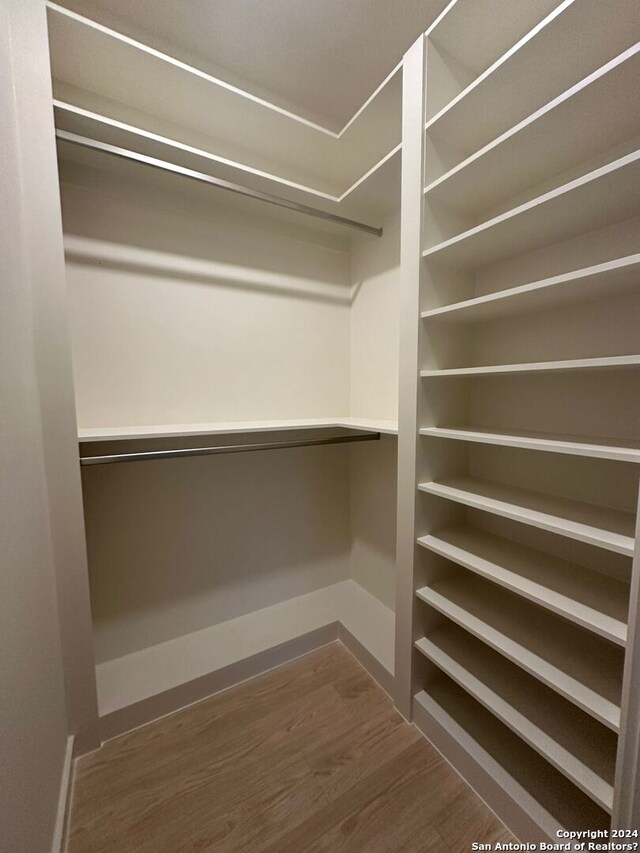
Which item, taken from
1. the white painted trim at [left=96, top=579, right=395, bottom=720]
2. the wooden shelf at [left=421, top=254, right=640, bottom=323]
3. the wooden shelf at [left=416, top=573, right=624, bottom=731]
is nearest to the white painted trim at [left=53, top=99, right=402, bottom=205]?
the wooden shelf at [left=421, top=254, right=640, bottom=323]

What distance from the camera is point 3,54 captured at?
0.78 m

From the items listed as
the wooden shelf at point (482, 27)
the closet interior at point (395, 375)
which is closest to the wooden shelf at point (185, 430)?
the closet interior at point (395, 375)

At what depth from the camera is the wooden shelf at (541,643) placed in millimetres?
765

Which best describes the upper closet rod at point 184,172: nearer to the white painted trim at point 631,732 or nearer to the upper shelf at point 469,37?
the upper shelf at point 469,37

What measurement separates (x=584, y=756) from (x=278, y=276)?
1.93 m

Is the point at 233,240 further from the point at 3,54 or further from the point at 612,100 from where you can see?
the point at 612,100

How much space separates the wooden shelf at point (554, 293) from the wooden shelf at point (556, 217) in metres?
0.13

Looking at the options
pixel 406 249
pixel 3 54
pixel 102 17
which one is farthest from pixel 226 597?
pixel 102 17

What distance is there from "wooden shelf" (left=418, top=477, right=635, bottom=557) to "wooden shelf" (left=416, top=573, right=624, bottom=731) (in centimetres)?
36

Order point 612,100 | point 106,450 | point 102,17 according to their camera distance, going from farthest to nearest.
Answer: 1. point 106,450
2. point 102,17
3. point 612,100

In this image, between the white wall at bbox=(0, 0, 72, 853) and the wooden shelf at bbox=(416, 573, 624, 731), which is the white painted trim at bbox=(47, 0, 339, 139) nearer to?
the white wall at bbox=(0, 0, 72, 853)

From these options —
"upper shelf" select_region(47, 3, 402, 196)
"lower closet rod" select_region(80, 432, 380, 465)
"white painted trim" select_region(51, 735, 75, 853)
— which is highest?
"upper shelf" select_region(47, 3, 402, 196)

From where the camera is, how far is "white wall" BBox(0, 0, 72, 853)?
61cm

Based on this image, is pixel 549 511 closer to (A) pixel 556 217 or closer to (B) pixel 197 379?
(A) pixel 556 217
